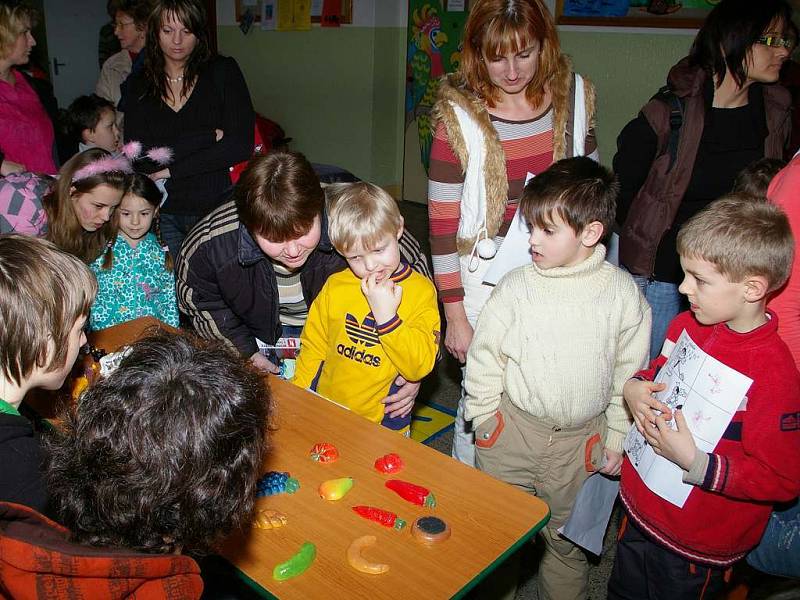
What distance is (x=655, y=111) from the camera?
2.21 metres

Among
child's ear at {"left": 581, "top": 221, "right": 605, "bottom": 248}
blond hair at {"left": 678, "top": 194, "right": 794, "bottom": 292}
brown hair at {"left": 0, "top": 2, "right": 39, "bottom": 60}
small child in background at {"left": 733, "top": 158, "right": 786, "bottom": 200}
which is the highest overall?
brown hair at {"left": 0, "top": 2, "right": 39, "bottom": 60}

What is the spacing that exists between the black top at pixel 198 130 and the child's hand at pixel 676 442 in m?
2.09

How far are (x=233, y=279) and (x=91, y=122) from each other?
7.32ft

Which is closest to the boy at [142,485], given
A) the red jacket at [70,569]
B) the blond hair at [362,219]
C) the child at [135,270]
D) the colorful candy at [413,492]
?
the red jacket at [70,569]

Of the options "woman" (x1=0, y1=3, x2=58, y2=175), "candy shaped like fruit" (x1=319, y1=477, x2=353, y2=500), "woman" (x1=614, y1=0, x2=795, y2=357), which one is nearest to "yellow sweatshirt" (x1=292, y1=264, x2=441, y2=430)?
"candy shaped like fruit" (x1=319, y1=477, x2=353, y2=500)

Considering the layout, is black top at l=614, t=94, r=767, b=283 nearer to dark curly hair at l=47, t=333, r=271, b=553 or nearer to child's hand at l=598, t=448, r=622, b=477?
child's hand at l=598, t=448, r=622, b=477

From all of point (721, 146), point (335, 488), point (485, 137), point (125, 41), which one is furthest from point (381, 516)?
point (125, 41)

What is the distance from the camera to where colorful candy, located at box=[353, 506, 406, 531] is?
140 centimetres

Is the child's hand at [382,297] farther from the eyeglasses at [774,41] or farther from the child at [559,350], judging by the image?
the eyeglasses at [774,41]

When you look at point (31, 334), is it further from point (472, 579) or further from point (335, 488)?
point (472, 579)

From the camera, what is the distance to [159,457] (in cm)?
98

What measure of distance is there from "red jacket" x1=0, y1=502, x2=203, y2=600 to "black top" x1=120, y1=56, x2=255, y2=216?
215 cm

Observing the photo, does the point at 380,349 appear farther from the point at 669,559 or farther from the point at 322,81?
the point at 322,81

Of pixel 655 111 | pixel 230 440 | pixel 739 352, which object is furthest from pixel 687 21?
pixel 230 440
